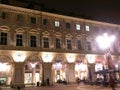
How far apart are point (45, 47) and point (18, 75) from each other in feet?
22.8

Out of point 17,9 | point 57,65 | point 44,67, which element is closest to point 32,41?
point 44,67

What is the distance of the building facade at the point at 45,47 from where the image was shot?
29500 mm

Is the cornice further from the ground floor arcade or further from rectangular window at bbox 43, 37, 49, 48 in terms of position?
the ground floor arcade

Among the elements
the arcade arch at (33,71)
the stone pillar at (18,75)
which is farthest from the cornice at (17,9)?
the stone pillar at (18,75)

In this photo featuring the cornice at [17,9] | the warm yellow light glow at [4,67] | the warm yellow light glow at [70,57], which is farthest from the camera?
the warm yellow light glow at [70,57]

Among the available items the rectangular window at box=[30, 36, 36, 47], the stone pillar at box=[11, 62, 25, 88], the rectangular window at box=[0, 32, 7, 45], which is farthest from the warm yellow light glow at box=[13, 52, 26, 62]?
the rectangular window at box=[30, 36, 36, 47]

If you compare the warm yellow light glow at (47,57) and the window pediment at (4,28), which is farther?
the warm yellow light glow at (47,57)

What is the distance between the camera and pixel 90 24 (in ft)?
128

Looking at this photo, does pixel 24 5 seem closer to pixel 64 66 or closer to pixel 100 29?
pixel 64 66

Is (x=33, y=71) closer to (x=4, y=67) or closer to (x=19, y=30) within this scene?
(x=4, y=67)

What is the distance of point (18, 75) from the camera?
29172 millimetres

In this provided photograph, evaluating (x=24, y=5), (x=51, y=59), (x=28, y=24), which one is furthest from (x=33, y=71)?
(x=24, y=5)

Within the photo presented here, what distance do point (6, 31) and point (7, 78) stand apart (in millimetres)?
8059

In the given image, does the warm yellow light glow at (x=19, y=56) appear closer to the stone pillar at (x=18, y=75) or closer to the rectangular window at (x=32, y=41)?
the stone pillar at (x=18, y=75)
